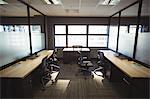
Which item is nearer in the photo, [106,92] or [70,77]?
[106,92]

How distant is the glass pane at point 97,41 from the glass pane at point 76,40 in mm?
338

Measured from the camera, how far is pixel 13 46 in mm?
3496

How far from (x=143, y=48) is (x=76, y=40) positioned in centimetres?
506

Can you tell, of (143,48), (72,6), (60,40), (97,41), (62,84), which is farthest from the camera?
(97,41)

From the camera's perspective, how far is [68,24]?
783cm

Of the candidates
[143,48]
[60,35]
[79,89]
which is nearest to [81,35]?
[60,35]

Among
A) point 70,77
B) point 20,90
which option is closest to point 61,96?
point 20,90

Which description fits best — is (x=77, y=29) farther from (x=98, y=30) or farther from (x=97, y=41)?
(x=97, y=41)

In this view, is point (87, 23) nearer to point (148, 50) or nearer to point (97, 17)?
point (97, 17)

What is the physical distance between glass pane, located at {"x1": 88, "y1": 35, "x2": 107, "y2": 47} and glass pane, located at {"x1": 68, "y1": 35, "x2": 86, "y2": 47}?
1.11ft

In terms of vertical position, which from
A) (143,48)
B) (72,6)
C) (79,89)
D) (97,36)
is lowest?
(79,89)

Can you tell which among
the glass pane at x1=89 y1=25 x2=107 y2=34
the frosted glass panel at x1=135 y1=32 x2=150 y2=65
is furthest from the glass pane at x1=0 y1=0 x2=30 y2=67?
the glass pane at x1=89 y1=25 x2=107 y2=34

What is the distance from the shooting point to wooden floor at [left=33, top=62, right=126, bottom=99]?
349 cm

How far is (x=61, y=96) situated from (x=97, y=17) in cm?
536
